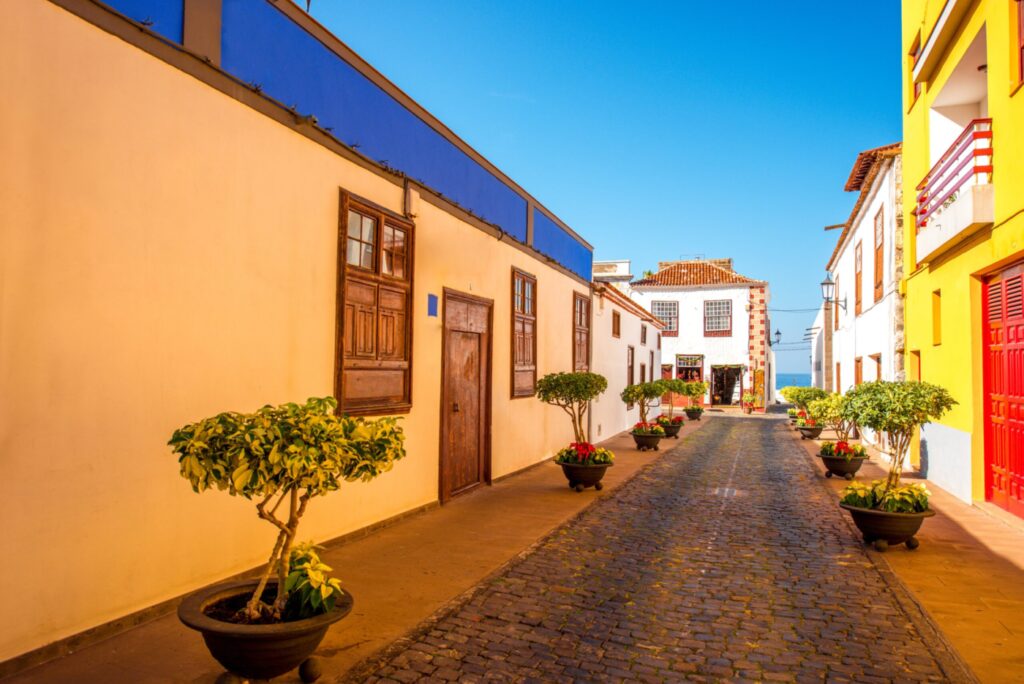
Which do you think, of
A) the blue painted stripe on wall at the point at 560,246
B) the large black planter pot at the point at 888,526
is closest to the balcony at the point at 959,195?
the large black planter pot at the point at 888,526

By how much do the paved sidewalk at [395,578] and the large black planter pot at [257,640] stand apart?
41cm

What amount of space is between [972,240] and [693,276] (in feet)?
95.4

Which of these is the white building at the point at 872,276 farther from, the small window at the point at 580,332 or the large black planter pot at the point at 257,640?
the large black planter pot at the point at 257,640

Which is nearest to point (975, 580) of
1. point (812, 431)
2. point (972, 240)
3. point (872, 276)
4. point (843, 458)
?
point (972, 240)

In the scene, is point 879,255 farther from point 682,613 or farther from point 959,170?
point 682,613

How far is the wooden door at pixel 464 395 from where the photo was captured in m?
8.99

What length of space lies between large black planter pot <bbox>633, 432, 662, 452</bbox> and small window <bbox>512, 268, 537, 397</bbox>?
4476 mm

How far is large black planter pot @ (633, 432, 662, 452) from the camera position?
51.9 feet

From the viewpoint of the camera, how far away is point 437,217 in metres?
8.78

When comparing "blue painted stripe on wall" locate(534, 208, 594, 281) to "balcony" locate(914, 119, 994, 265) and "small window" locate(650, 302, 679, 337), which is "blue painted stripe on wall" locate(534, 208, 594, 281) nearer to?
"balcony" locate(914, 119, 994, 265)

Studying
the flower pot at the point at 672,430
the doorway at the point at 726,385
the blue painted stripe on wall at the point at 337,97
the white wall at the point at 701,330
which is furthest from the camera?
the doorway at the point at 726,385

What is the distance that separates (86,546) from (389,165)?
5042mm

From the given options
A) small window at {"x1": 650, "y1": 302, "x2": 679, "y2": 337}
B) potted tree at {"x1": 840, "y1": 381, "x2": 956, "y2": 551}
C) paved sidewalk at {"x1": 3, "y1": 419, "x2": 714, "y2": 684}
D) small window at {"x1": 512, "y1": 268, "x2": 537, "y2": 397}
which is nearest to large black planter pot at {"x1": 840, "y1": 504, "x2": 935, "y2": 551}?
potted tree at {"x1": 840, "y1": 381, "x2": 956, "y2": 551}

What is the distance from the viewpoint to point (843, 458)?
11492 millimetres
